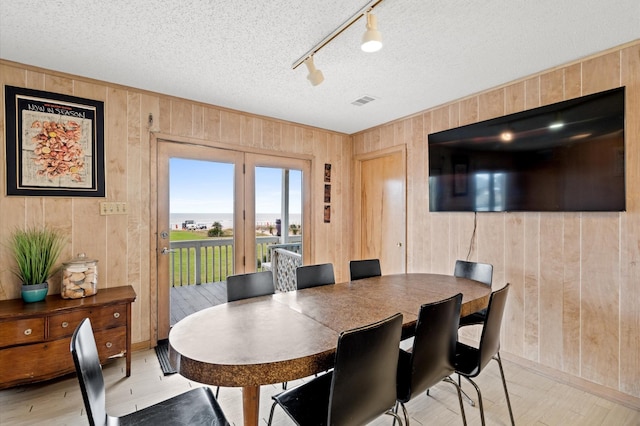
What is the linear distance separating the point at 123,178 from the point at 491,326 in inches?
129

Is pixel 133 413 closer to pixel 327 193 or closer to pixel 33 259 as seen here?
pixel 33 259

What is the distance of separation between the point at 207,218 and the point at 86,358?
233 cm

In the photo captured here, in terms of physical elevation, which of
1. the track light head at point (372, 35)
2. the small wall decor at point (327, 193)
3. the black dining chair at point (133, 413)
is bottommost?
the black dining chair at point (133, 413)

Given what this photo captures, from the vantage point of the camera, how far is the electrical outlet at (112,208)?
2.78 meters

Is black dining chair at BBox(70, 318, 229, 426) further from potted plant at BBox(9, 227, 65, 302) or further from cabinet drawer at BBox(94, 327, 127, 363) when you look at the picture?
potted plant at BBox(9, 227, 65, 302)

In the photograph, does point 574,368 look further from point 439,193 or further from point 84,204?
point 84,204

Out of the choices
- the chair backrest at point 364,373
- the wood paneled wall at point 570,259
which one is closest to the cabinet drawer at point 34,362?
the chair backrest at point 364,373

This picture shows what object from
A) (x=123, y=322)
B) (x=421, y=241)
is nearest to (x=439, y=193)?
(x=421, y=241)

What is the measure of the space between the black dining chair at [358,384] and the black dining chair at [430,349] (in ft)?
0.53

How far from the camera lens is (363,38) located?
1.65 metres

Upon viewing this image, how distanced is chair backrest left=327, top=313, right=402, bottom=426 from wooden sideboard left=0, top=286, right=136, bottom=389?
214cm

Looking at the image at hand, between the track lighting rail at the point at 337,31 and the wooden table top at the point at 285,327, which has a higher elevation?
the track lighting rail at the point at 337,31

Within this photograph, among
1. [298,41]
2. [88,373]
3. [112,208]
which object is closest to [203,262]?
[112,208]

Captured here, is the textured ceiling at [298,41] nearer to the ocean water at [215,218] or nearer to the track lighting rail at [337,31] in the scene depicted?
the track lighting rail at [337,31]
